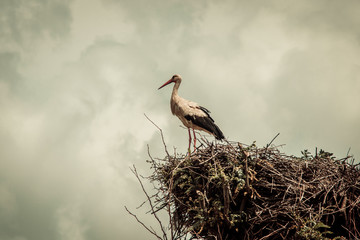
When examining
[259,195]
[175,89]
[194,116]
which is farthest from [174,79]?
[259,195]

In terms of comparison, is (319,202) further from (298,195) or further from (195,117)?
(195,117)

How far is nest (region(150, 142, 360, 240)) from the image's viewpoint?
5082 millimetres

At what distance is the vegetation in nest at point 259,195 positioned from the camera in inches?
200

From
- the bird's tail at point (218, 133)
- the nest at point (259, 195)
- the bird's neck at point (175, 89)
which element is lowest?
the nest at point (259, 195)

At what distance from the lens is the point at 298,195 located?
5.21 metres

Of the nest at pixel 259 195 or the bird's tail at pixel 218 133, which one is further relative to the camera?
the bird's tail at pixel 218 133

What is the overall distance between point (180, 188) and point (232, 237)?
41.7 inches

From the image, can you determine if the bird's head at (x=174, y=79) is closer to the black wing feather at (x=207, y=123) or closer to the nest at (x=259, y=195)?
the black wing feather at (x=207, y=123)

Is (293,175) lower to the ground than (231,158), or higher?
higher

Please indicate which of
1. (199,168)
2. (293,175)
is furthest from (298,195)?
(199,168)

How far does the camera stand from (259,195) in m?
5.21

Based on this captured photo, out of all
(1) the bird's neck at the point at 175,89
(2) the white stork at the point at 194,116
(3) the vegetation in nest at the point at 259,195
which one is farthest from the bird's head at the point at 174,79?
(3) the vegetation in nest at the point at 259,195

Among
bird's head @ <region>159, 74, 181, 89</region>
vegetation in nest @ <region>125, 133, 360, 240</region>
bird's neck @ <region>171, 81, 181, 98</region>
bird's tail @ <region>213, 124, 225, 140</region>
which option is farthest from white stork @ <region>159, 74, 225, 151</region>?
vegetation in nest @ <region>125, 133, 360, 240</region>

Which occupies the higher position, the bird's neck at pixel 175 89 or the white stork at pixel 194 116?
the bird's neck at pixel 175 89
